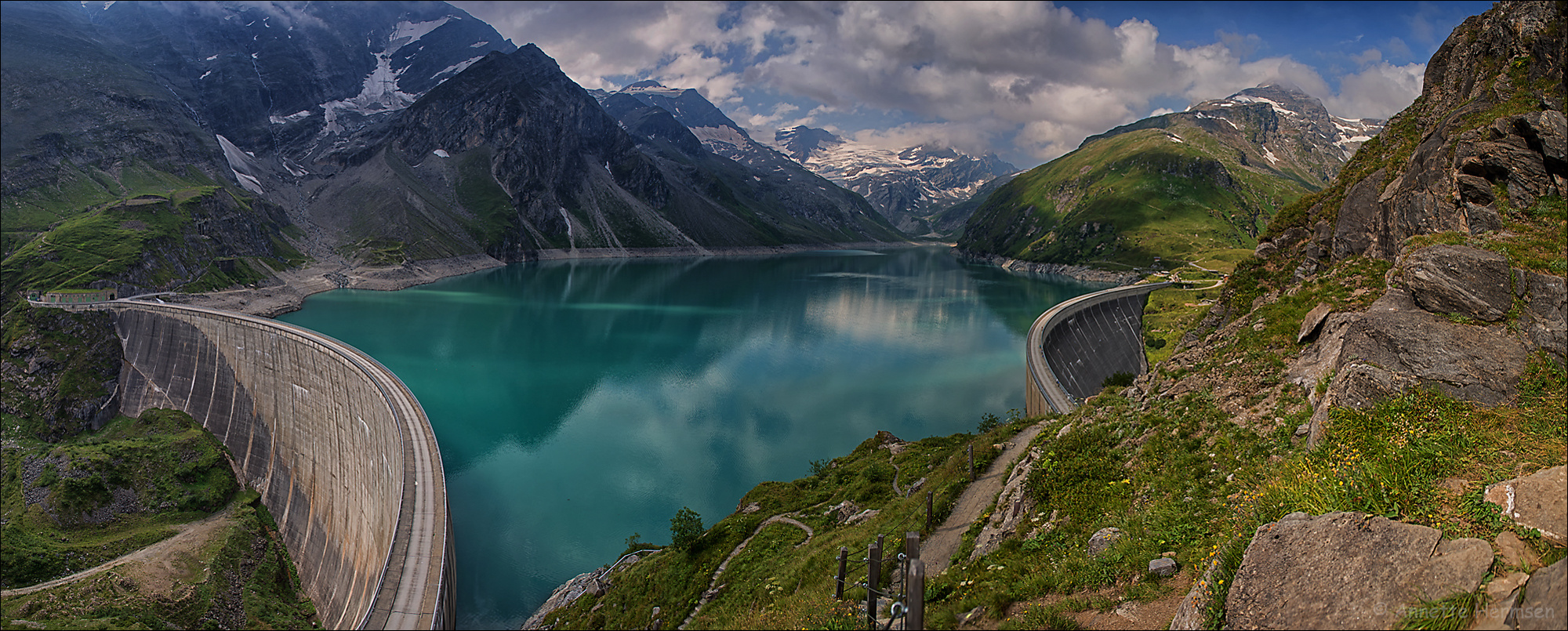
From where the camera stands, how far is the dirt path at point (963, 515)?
669 inches

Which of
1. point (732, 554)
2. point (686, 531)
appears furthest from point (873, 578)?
point (686, 531)

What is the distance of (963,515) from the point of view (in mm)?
19578

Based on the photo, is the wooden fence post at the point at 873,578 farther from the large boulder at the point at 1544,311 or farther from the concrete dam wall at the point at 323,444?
the concrete dam wall at the point at 323,444

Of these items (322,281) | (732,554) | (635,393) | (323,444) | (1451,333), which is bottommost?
(635,393)

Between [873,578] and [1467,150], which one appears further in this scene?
[1467,150]

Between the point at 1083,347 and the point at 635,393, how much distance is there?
45.8m

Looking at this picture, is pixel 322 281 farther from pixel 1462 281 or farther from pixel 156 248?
pixel 1462 281

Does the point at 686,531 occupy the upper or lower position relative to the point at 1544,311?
lower

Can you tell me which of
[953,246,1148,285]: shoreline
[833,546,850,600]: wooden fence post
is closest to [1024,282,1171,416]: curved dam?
[833,546,850,600]: wooden fence post

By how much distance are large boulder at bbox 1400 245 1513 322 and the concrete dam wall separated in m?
29.0

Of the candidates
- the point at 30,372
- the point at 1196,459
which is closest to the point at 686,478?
the point at 1196,459

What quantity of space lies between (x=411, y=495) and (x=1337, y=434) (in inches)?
1271

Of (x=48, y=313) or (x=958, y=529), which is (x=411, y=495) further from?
(x=48, y=313)

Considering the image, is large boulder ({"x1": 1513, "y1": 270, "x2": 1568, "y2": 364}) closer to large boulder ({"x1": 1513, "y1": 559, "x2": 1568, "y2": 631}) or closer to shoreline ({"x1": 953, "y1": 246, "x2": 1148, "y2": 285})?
large boulder ({"x1": 1513, "y1": 559, "x2": 1568, "y2": 631})
